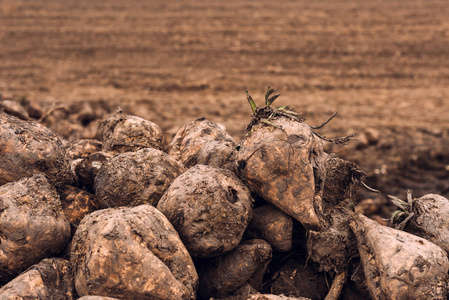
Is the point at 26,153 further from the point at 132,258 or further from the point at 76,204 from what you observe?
the point at 132,258

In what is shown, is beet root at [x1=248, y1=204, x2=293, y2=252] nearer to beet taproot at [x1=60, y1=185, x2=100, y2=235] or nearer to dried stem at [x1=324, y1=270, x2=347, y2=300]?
dried stem at [x1=324, y1=270, x2=347, y2=300]

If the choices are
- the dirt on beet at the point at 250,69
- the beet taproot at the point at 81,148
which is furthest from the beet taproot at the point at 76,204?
the dirt on beet at the point at 250,69

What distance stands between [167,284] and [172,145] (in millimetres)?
1616

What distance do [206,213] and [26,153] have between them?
1.30 metres

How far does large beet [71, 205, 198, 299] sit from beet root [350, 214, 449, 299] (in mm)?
1118

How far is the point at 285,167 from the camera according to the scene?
9.80 ft

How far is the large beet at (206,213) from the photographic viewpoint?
2.90 meters

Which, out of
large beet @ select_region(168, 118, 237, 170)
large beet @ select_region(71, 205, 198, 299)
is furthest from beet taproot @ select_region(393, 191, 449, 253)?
large beet @ select_region(71, 205, 198, 299)

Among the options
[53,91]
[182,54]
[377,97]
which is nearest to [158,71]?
[182,54]

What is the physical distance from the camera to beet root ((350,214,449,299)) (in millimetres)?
2758

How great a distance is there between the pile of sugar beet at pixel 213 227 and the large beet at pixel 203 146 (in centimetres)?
2

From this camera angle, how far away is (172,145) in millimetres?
4043

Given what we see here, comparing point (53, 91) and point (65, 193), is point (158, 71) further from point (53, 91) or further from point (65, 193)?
point (65, 193)

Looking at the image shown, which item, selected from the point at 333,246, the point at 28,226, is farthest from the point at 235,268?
the point at 28,226
